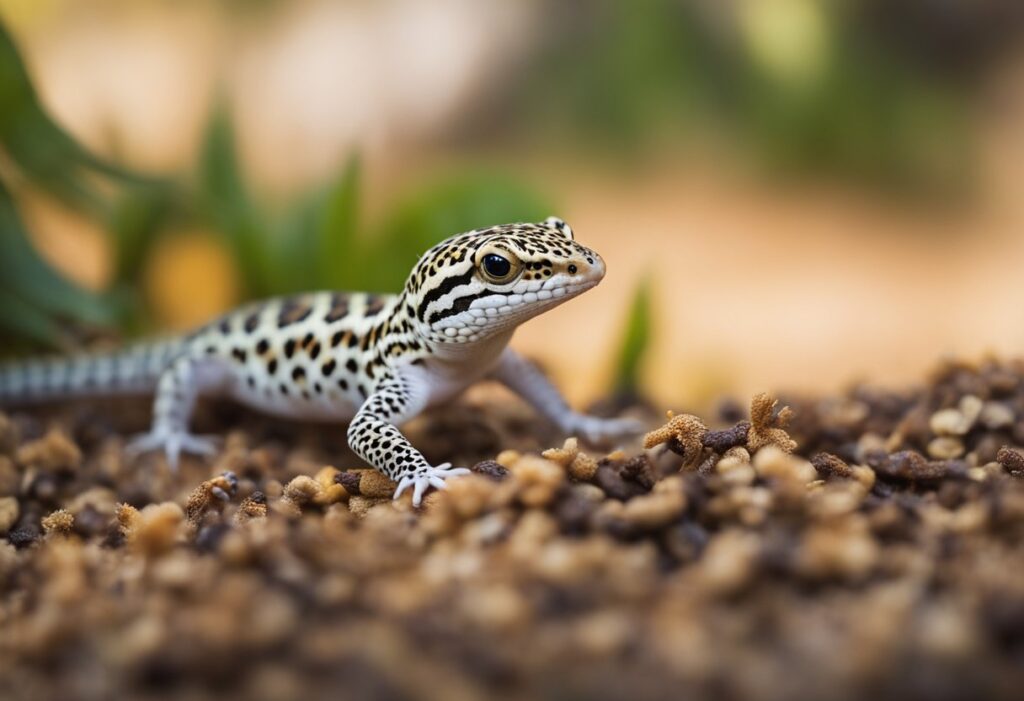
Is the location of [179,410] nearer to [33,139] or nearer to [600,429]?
[33,139]

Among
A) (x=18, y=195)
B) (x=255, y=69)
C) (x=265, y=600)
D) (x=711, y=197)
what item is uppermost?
(x=255, y=69)

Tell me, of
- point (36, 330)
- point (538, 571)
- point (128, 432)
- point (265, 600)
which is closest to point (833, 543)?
point (538, 571)

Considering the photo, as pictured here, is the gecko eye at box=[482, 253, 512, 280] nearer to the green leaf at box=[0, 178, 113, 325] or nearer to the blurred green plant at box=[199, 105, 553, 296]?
the blurred green plant at box=[199, 105, 553, 296]

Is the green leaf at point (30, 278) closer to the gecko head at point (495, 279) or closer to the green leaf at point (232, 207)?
the green leaf at point (232, 207)

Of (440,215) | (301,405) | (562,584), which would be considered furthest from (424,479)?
(440,215)

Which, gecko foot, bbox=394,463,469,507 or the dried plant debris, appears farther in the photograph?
gecko foot, bbox=394,463,469,507

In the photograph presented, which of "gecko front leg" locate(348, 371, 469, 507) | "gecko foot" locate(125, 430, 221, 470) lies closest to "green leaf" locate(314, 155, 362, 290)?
"gecko foot" locate(125, 430, 221, 470)

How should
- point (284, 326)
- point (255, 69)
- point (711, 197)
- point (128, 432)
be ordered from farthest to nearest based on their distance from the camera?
point (711, 197) → point (255, 69) → point (128, 432) → point (284, 326)

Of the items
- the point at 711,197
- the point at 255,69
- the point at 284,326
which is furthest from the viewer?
the point at 711,197

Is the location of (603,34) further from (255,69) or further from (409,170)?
(255,69)
